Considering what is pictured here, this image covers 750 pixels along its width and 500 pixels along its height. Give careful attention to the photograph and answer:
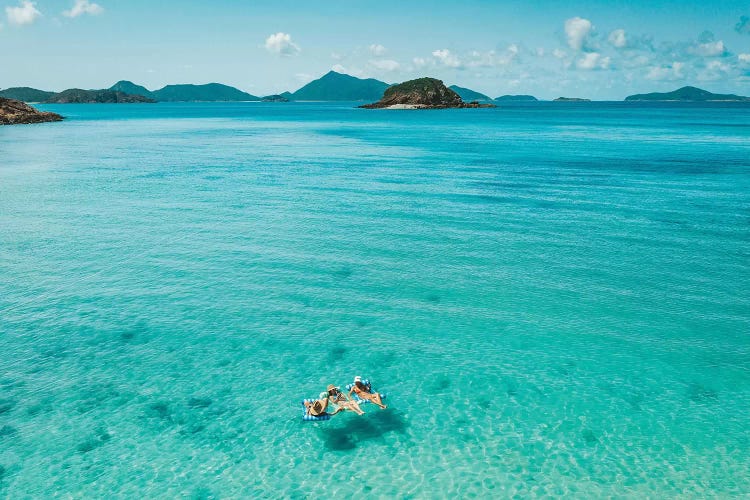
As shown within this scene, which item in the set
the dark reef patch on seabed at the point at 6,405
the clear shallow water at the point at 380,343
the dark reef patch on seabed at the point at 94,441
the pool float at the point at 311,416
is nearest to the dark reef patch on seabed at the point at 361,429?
the clear shallow water at the point at 380,343

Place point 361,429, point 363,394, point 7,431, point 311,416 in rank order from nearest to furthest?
1. point 7,431
2. point 361,429
3. point 311,416
4. point 363,394

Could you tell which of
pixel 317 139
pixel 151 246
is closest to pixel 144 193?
pixel 151 246

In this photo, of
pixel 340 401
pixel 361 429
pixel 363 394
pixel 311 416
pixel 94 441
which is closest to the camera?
pixel 94 441

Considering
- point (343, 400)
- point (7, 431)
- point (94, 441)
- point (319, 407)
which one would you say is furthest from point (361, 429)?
point (7, 431)

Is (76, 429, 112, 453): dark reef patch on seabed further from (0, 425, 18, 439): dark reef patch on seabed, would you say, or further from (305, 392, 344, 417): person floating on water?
(305, 392, 344, 417): person floating on water

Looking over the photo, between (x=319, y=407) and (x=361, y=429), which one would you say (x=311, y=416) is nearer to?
(x=319, y=407)

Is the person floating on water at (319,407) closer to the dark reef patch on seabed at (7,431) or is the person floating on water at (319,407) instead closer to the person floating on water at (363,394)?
the person floating on water at (363,394)

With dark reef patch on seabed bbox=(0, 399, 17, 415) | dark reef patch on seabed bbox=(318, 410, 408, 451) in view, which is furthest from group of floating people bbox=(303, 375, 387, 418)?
dark reef patch on seabed bbox=(0, 399, 17, 415)
